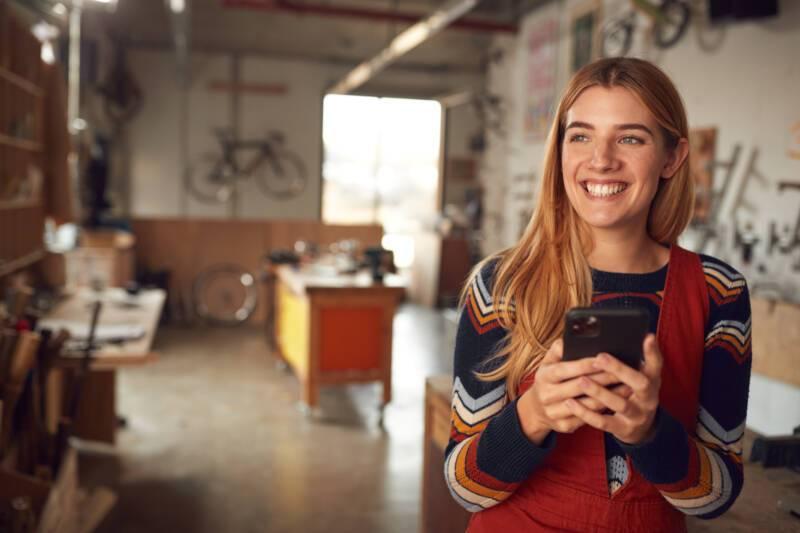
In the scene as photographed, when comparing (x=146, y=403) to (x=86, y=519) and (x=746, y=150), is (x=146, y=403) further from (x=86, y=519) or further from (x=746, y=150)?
(x=746, y=150)

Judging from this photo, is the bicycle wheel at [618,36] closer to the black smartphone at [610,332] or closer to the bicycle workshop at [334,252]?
the bicycle workshop at [334,252]

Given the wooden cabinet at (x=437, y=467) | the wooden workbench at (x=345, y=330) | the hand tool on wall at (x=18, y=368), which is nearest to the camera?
the wooden cabinet at (x=437, y=467)

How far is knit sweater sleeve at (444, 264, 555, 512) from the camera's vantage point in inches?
47.6

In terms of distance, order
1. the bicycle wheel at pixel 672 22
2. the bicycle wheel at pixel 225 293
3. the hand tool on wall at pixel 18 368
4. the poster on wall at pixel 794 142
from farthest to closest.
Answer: the bicycle wheel at pixel 225 293, the bicycle wheel at pixel 672 22, the poster on wall at pixel 794 142, the hand tool on wall at pixel 18 368

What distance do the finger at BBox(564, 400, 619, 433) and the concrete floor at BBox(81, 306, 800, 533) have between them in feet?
3.43

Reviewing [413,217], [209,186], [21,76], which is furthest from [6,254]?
[413,217]

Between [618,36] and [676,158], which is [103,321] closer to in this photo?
[676,158]

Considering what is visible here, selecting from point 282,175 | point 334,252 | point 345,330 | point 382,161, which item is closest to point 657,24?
point 334,252

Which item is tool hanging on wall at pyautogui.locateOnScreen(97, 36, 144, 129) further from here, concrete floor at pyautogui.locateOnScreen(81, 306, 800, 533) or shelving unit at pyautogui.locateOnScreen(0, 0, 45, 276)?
shelving unit at pyautogui.locateOnScreen(0, 0, 45, 276)

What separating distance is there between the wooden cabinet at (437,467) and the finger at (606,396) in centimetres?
124

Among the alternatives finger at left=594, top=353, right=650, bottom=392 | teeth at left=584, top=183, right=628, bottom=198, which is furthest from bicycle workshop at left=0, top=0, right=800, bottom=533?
finger at left=594, top=353, right=650, bottom=392

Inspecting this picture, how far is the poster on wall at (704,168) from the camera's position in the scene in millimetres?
5590

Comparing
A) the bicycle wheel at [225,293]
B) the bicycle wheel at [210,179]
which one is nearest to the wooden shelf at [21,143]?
the bicycle wheel at [225,293]

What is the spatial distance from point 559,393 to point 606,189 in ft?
1.24
